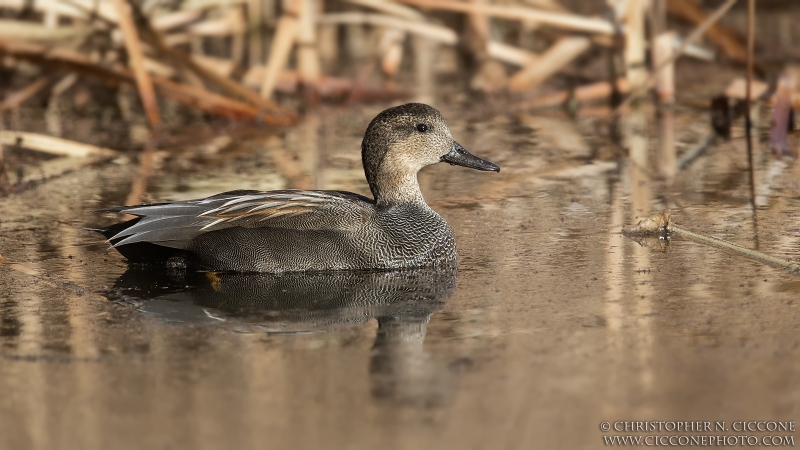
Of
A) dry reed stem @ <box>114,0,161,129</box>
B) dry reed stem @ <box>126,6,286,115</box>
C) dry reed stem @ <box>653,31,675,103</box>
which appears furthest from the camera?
dry reed stem @ <box>653,31,675,103</box>

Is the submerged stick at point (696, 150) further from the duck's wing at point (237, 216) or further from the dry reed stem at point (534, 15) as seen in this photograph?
the duck's wing at point (237, 216)

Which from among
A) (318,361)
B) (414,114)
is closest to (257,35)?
(414,114)

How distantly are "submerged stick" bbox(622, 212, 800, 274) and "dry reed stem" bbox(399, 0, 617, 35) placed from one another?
160 inches

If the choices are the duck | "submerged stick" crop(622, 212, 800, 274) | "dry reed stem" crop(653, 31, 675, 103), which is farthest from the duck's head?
"dry reed stem" crop(653, 31, 675, 103)

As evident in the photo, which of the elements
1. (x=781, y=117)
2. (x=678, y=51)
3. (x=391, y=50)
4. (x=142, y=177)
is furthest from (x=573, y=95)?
(x=142, y=177)

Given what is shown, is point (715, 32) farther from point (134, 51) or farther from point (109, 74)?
point (109, 74)

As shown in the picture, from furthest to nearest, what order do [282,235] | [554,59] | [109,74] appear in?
1. [554,59]
2. [109,74]
3. [282,235]

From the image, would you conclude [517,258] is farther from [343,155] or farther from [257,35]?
Result: [257,35]

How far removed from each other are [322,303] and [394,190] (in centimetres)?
111

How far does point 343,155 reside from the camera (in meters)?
9.07

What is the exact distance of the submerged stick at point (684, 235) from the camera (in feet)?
18.0

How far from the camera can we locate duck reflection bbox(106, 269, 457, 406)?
444 cm

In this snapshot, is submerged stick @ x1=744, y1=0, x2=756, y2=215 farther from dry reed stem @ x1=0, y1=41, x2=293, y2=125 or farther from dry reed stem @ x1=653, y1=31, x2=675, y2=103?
dry reed stem @ x1=0, y1=41, x2=293, y2=125

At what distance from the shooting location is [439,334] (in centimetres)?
473
